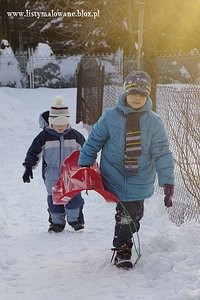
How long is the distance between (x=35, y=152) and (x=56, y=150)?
212 millimetres

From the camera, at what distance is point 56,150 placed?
468cm

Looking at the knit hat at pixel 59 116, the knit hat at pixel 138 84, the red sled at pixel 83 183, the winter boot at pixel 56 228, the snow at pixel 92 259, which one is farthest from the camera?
the winter boot at pixel 56 228

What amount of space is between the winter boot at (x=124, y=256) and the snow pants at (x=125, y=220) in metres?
0.03

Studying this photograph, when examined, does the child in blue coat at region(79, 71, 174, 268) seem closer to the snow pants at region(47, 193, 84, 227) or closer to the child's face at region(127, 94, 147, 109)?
the child's face at region(127, 94, 147, 109)

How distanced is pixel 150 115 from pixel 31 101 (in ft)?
46.2

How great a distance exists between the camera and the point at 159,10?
1119 cm

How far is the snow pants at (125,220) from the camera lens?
11.9ft

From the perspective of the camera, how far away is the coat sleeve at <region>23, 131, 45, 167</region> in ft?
14.9

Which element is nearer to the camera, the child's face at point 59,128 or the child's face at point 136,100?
the child's face at point 136,100

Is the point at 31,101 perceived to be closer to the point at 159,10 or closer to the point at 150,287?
the point at 159,10

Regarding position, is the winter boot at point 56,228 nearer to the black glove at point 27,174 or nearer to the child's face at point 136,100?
the black glove at point 27,174

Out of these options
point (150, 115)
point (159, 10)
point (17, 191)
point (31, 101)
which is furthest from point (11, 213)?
point (31, 101)

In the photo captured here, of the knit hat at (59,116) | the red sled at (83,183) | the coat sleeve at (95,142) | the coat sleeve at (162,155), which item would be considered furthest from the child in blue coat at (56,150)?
the coat sleeve at (162,155)

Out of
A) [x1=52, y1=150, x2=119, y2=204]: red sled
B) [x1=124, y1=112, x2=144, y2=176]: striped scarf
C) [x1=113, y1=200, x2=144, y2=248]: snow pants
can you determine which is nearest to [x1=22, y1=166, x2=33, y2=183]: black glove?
[x1=52, y1=150, x2=119, y2=204]: red sled
